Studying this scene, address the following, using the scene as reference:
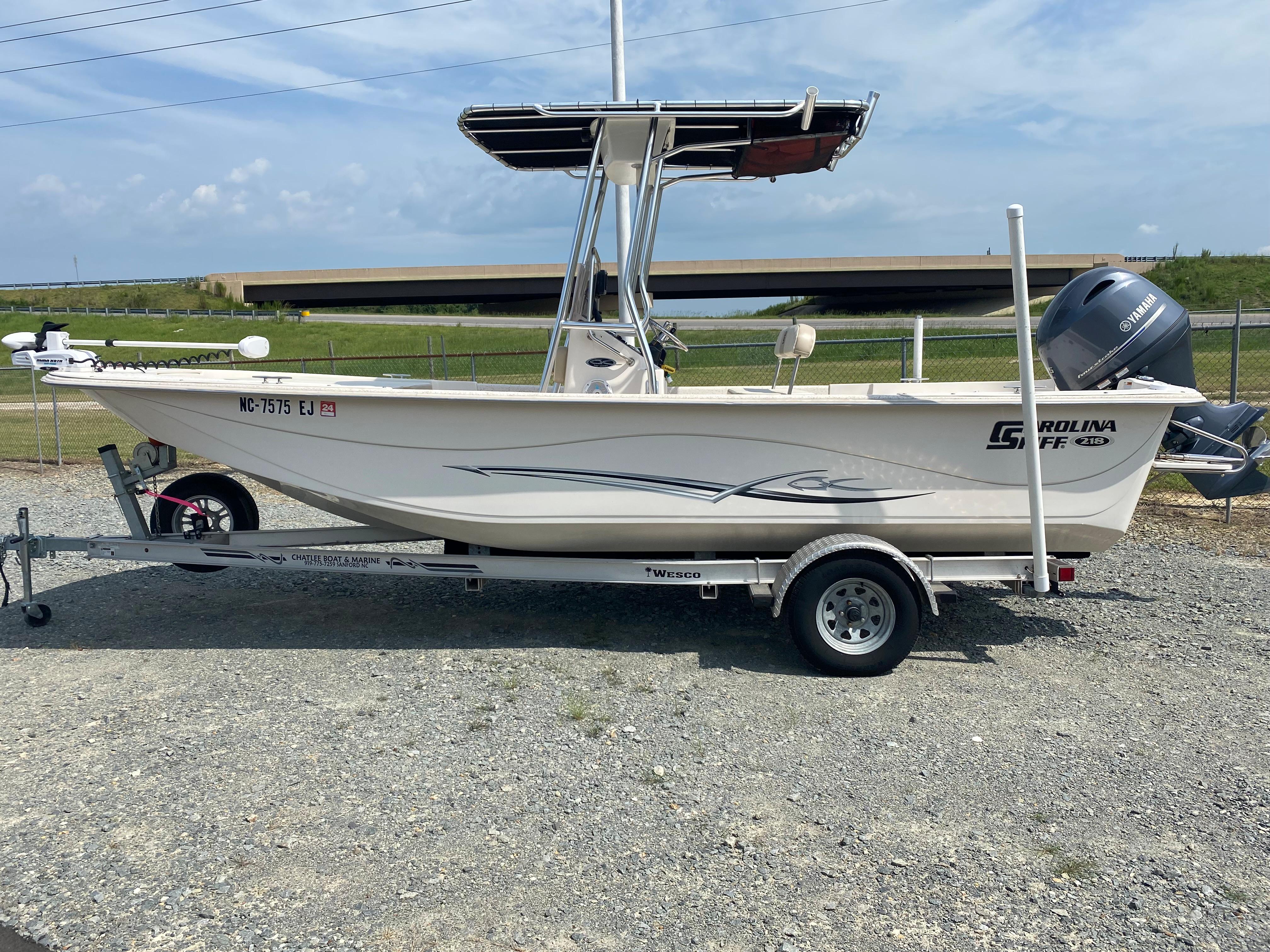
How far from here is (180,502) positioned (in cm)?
505

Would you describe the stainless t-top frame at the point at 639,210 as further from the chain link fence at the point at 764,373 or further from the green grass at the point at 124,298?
the green grass at the point at 124,298

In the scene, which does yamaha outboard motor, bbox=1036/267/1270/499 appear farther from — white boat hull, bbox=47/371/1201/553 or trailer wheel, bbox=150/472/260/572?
trailer wheel, bbox=150/472/260/572

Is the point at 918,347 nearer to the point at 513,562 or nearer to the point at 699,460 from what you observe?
the point at 699,460

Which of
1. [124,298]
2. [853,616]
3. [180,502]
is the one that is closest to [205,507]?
[180,502]

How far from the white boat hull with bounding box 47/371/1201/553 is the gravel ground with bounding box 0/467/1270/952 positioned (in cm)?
73

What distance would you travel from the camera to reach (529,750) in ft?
12.0

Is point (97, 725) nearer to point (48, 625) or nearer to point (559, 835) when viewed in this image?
point (48, 625)

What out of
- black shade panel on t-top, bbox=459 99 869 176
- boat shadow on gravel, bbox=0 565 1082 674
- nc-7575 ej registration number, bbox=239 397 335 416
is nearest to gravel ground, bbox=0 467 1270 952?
boat shadow on gravel, bbox=0 565 1082 674

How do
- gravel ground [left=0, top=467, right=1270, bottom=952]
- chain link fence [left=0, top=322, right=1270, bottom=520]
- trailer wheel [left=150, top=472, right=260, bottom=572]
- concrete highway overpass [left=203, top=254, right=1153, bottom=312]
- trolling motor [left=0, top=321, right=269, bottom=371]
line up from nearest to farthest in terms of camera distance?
gravel ground [left=0, top=467, right=1270, bottom=952], trolling motor [left=0, top=321, right=269, bottom=371], trailer wheel [left=150, top=472, right=260, bottom=572], chain link fence [left=0, top=322, right=1270, bottom=520], concrete highway overpass [left=203, top=254, right=1153, bottom=312]

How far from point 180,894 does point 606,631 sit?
2.68 meters

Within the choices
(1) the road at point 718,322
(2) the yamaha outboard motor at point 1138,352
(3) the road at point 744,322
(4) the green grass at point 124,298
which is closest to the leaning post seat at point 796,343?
(2) the yamaha outboard motor at point 1138,352

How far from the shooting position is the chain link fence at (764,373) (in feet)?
28.5

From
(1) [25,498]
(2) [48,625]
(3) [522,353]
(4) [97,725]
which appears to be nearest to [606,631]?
(4) [97,725]

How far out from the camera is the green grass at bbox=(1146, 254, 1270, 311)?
1315 inches
